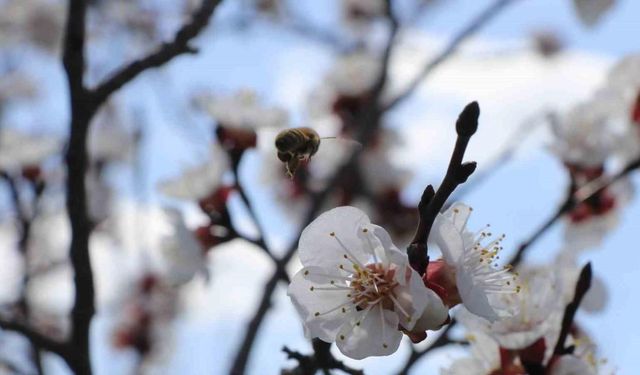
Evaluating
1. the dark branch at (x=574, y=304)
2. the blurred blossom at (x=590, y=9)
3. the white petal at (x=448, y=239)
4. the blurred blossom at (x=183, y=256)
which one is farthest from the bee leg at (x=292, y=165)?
the blurred blossom at (x=590, y=9)

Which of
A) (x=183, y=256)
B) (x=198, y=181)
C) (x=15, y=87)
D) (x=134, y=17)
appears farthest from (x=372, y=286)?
(x=134, y=17)

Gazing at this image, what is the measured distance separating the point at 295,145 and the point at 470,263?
31 cm

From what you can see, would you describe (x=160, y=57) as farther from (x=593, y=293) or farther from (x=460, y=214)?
(x=593, y=293)

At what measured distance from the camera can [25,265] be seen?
2.40 m

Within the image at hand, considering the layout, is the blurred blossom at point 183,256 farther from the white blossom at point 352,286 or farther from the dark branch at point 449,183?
the dark branch at point 449,183

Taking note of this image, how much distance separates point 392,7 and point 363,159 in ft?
3.27

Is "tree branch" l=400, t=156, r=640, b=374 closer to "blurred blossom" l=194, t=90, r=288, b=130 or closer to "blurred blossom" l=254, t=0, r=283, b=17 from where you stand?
"blurred blossom" l=194, t=90, r=288, b=130

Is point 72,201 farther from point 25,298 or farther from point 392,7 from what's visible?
point 392,7

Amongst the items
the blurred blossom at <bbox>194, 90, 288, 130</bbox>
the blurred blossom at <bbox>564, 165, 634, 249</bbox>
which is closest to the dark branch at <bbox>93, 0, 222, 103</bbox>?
the blurred blossom at <bbox>194, 90, 288, 130</bbox>

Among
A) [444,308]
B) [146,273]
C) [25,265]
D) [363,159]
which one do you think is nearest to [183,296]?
[146,273]

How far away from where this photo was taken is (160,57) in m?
1.51

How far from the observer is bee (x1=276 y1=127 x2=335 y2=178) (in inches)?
51.5

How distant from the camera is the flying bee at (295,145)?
131 centimetres

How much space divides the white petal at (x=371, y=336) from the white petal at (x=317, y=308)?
15mm
